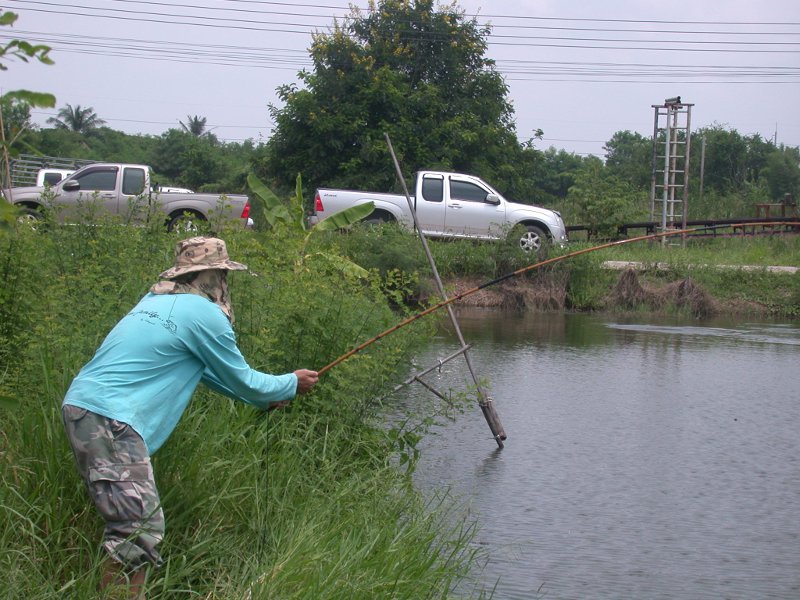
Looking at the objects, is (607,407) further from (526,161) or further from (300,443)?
(526,161)

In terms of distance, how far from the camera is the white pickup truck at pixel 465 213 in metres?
23.3

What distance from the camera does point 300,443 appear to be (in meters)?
7.33

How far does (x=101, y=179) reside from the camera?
2202 cm

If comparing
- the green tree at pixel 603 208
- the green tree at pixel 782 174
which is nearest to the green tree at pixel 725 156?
the green tree at pixel 782 174

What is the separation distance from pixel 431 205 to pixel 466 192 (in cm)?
82

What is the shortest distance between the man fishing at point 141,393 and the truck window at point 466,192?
18910 millimetres

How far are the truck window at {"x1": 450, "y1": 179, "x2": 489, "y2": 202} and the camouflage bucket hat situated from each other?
741 inches

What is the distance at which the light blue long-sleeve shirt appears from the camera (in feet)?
15.2

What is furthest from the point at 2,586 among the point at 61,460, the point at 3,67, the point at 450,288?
the point at 450,288

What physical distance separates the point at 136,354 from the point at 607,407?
8.55 metres

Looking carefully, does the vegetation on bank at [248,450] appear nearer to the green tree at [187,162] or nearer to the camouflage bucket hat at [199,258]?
the camouflage bucket hat at [199,258]

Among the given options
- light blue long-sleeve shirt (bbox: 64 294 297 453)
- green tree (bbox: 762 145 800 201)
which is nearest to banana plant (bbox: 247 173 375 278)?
light blue long-sleeve shirt (bbox: 64 294 297 453)

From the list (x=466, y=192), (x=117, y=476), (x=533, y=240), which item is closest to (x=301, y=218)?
(x=117, y=476)

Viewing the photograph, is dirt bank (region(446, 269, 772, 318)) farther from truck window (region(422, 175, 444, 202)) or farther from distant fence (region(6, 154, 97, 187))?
distant fence (region(6, 154, 97, 187))
